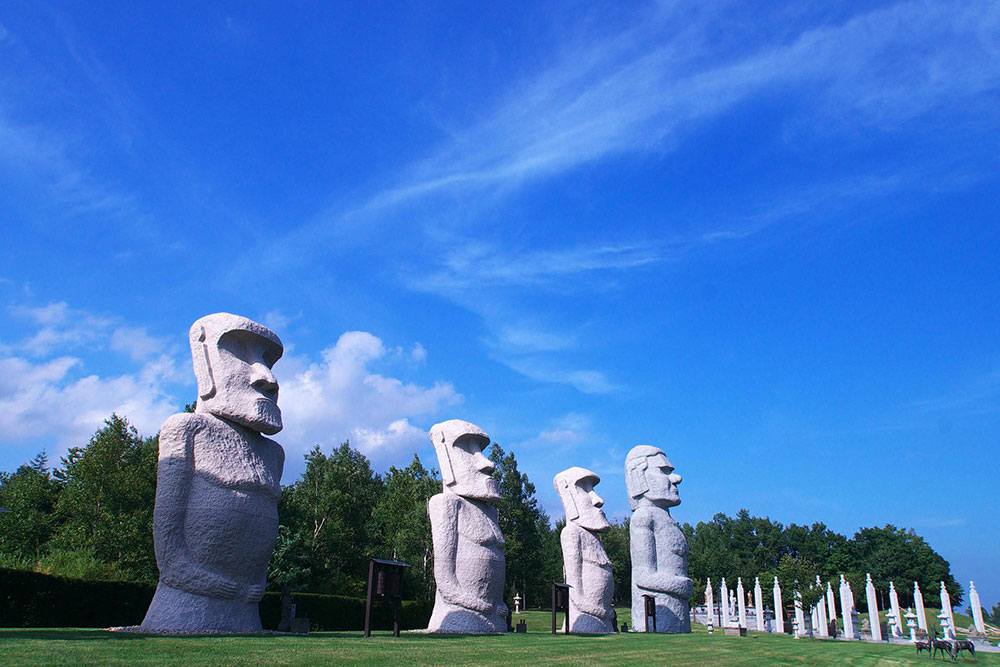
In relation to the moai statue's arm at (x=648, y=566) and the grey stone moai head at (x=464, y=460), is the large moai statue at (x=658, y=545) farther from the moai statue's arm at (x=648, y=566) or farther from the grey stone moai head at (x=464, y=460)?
the grey stone moai head at (x=464, y=460)

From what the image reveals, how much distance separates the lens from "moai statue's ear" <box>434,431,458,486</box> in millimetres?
15610

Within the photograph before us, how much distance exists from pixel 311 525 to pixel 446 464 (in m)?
18.9

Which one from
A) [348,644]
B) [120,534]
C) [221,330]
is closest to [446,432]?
[221,330]

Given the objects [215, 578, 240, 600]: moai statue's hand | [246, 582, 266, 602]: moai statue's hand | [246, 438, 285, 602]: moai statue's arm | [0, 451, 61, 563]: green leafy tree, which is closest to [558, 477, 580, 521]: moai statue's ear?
[246, 438, 285, 602]: moai statue's arm

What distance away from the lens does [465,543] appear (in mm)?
15039

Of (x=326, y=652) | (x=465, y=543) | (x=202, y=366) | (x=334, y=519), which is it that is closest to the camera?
(x=326, y=652)

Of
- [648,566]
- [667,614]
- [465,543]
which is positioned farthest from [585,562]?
[465,543]

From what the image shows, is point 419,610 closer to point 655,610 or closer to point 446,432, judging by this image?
point 655,610

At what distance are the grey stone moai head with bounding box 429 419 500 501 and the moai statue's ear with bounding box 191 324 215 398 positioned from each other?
598cm

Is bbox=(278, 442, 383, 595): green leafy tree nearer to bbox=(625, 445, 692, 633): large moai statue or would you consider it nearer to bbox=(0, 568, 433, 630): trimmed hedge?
bbox=(0, 568, 433, 630): trimmed hedge

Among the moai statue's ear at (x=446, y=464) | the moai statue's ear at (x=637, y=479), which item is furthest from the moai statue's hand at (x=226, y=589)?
the moai statue's ear at (x=637, y=479)

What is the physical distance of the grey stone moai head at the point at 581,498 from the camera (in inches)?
779

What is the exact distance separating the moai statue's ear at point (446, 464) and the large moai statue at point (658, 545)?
737cm

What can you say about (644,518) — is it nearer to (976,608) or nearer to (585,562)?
(585,562)
